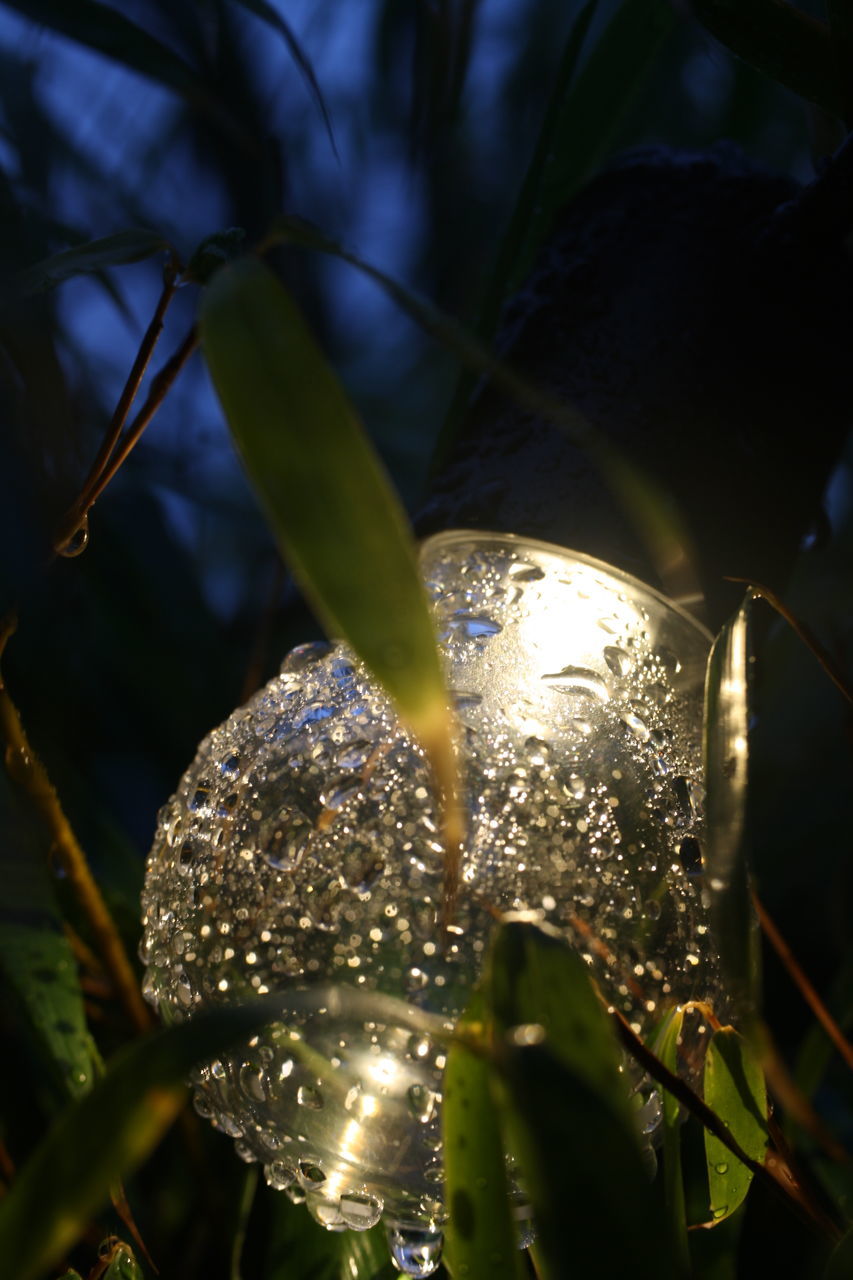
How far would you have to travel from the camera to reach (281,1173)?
0.37 meters

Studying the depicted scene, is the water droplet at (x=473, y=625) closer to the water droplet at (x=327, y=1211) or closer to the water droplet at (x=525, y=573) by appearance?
the water droplet at (x=525, y=573)

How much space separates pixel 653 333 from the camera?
0.54m

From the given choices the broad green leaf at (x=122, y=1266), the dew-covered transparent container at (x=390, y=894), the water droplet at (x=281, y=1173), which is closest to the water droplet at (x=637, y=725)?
the dew-covered transparent container at (x=390, y=894)

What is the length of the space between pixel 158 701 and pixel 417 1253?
2.72 ft

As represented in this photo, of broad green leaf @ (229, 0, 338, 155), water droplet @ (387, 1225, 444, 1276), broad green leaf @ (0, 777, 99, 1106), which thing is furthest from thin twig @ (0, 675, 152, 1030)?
broad green leaf @ (229, 0, 338, 155)

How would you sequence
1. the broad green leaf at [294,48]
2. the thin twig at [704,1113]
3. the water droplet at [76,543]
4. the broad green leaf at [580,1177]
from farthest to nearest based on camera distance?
the broad green leaf at [294,48] → the water droplet at [76,543] → the thin twig at [704,1113] → the broad green leaf at [580,1177]

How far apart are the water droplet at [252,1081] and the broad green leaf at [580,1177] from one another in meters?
0.15

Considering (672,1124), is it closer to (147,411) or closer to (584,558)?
(584,558)

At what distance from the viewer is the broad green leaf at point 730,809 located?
26 cm

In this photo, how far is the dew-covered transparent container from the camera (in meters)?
0.33

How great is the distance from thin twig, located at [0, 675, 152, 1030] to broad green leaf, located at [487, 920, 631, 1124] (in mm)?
273

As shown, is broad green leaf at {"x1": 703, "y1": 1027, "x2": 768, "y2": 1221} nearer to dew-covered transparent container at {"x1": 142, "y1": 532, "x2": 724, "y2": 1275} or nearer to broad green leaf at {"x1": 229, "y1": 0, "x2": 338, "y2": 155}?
dew-covered transparent container at {"x1": 142, "y1": 532, "x2": 724, "y2": 1275}

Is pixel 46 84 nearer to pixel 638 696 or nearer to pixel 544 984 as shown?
pixel 638 696

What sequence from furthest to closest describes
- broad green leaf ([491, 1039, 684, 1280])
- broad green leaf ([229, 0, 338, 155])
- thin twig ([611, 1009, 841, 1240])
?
broad green leaf ([229, 0, 338, 155])
thin twig ([611, 1009, 841, 1240])
broad green leaf ([491, 1039, 684, 1280])
